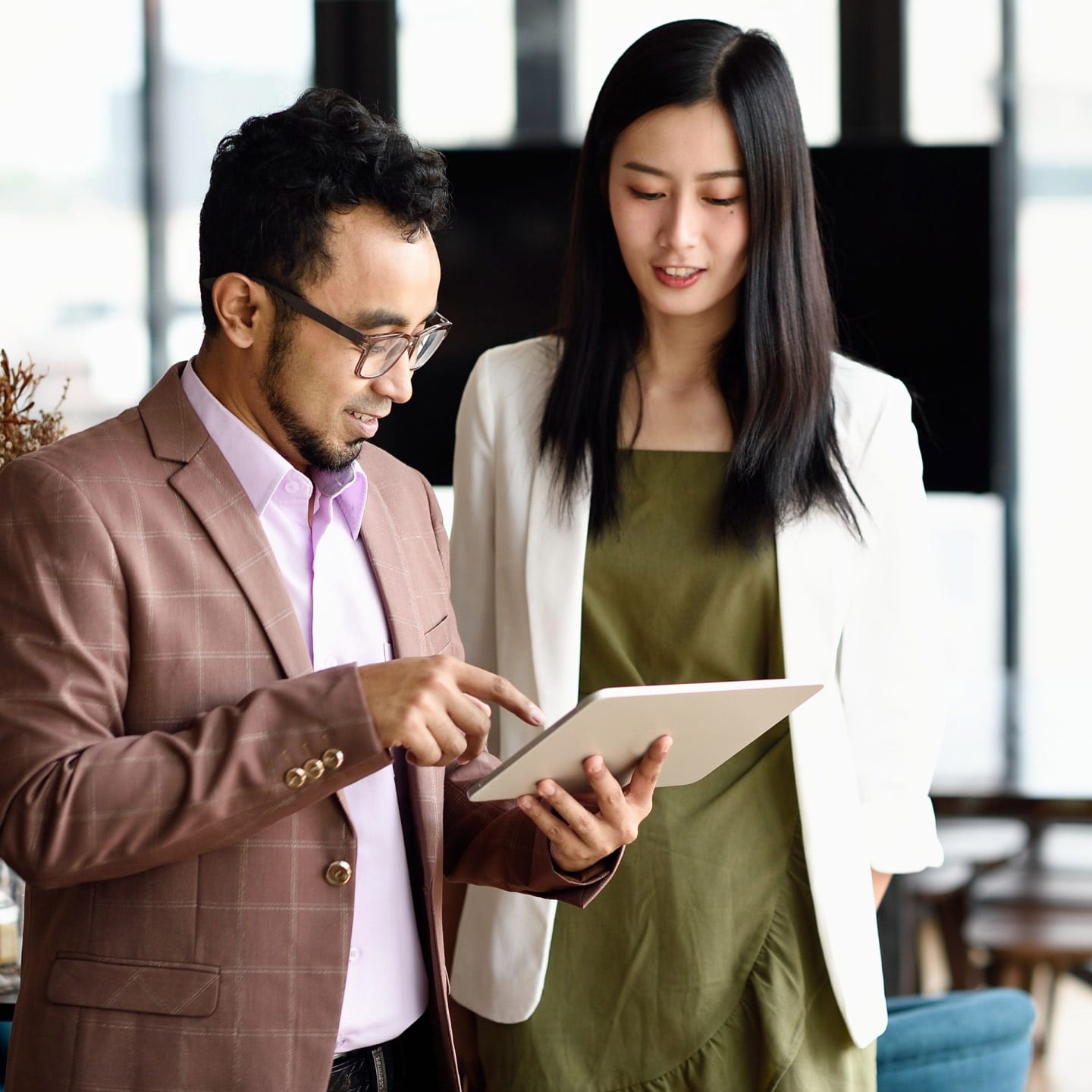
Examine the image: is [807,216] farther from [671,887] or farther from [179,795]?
[179,795]

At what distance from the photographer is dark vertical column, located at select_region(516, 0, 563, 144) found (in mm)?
4684

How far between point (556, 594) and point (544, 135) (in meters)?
3.23

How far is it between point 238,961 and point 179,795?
Answer: 0.17 metres

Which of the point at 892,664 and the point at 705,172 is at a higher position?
the point at 705,172

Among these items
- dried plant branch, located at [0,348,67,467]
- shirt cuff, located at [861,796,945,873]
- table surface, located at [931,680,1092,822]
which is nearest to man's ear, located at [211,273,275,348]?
dried plant branch, located at [0,348,67,467]

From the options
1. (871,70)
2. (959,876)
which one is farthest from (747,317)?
(871,70)

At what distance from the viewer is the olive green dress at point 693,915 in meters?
1.79

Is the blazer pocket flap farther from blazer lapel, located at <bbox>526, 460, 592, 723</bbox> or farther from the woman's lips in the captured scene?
the woman's lips

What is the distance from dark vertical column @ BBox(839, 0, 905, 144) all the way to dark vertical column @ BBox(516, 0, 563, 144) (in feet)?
2.88

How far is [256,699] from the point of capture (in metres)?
1.17

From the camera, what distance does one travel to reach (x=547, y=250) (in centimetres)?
384

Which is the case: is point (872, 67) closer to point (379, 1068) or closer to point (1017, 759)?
point (1017, 759)

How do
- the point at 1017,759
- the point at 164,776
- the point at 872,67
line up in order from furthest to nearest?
the point at 872,67
the point at 1017,759
the point at 164,776

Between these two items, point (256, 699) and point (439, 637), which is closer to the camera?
point (256, 699)
